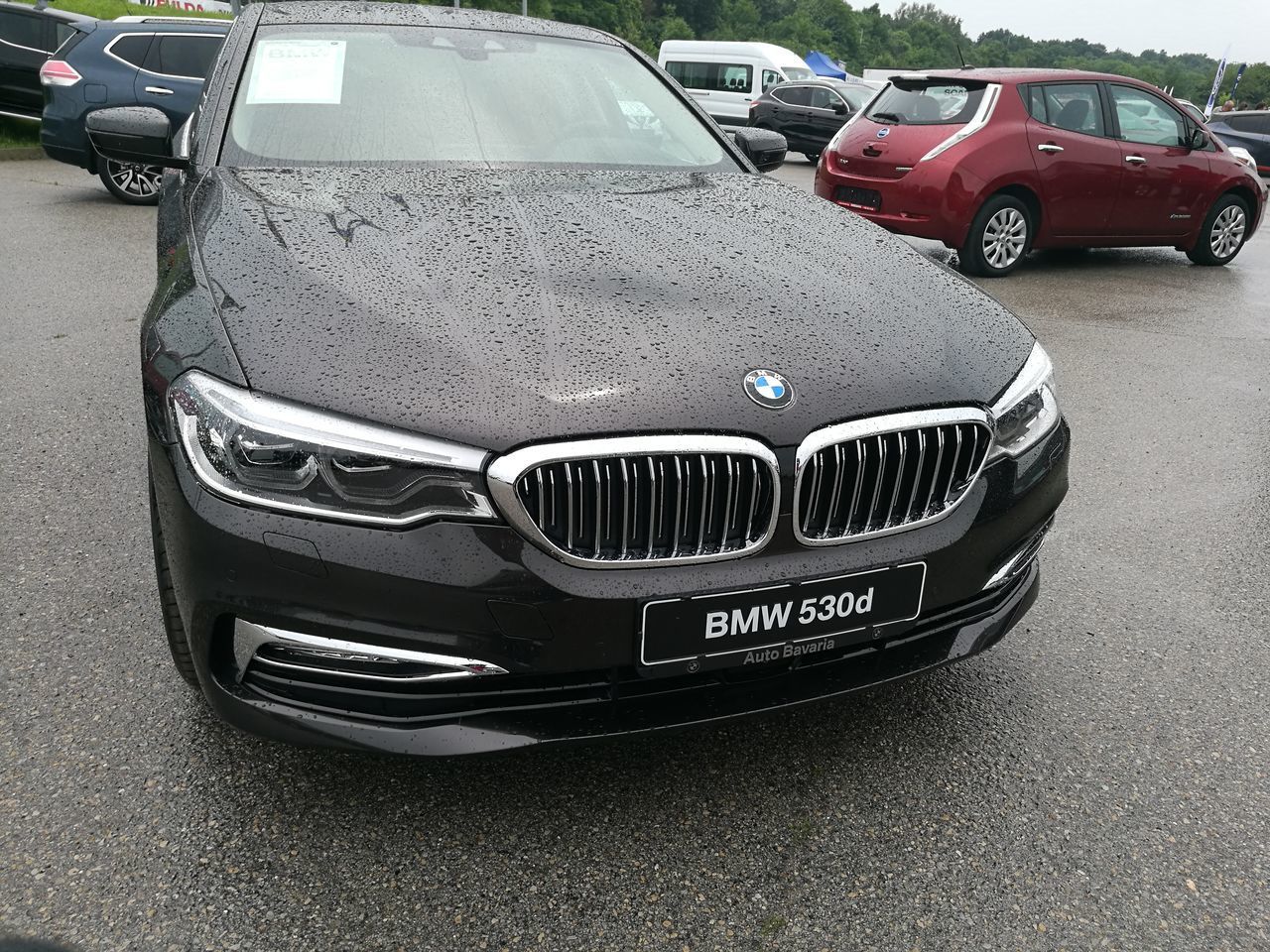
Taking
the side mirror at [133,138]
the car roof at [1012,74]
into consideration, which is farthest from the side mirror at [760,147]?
the car roof at [1012,74]

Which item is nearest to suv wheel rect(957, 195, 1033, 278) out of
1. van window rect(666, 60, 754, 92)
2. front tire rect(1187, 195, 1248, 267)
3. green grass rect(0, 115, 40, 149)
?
front tire rect(1187, 195, 1248, 267)

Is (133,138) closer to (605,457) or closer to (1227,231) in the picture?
(605,457)

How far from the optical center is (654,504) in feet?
5.95

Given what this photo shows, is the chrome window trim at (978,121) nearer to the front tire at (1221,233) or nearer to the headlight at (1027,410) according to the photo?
the front tire at (1221,233)

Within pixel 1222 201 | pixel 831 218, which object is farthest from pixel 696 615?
pixel 1222 201

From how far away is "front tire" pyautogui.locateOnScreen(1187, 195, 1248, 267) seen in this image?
31.2ft

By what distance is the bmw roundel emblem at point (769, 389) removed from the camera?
1.92 metres

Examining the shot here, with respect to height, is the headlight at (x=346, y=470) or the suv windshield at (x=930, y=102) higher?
the suv windshield at (x=930, y=102)

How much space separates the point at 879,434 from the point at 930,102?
24.2ft

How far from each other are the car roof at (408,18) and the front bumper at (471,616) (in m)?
1.96

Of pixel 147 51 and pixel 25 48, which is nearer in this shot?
pixel 147 51

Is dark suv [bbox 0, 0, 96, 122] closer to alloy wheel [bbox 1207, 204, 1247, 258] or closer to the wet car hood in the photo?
alloy wheel [bbox 1207, 204, 1247, 258]

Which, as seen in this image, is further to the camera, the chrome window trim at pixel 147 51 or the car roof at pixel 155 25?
the car roof at pixel 155 25

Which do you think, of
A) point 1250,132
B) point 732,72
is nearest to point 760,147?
point 1250,132
